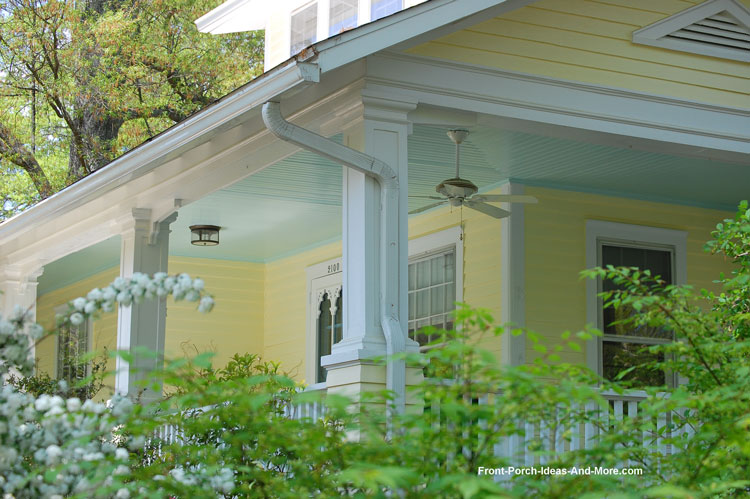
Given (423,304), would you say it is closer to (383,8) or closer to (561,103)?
(383,8)

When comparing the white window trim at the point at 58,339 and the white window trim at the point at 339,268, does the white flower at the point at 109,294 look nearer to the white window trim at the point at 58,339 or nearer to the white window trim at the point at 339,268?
the white window trim at the point at 339,268

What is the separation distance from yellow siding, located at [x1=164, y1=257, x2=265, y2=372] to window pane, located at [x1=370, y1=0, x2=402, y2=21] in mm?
4065

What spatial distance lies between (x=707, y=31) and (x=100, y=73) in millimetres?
14187

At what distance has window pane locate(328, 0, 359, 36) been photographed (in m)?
10.8

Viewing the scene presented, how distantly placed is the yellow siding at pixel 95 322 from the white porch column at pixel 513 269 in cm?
564

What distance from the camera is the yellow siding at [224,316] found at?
12.8 meters

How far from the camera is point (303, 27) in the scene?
11938 millimetres

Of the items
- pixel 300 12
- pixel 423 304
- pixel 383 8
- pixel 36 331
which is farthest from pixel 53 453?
pixel 300 12

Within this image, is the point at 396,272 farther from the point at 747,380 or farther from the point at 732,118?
the point at 732,118

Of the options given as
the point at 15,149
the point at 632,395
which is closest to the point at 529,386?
the point at 632,395

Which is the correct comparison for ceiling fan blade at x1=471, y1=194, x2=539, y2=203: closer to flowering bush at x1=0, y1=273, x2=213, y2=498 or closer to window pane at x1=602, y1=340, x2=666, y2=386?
window pane at x1=602, y1=340, x2=666, y2=386

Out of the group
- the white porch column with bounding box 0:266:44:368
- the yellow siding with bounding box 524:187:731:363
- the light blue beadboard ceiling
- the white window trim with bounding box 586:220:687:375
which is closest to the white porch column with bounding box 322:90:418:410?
the light blue beadboard ceiling

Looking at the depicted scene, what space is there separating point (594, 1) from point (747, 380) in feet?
11.7

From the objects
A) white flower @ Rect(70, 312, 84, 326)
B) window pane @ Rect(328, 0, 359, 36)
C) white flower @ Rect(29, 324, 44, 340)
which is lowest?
white flower @ Rect(29, 324, 44, 340)
